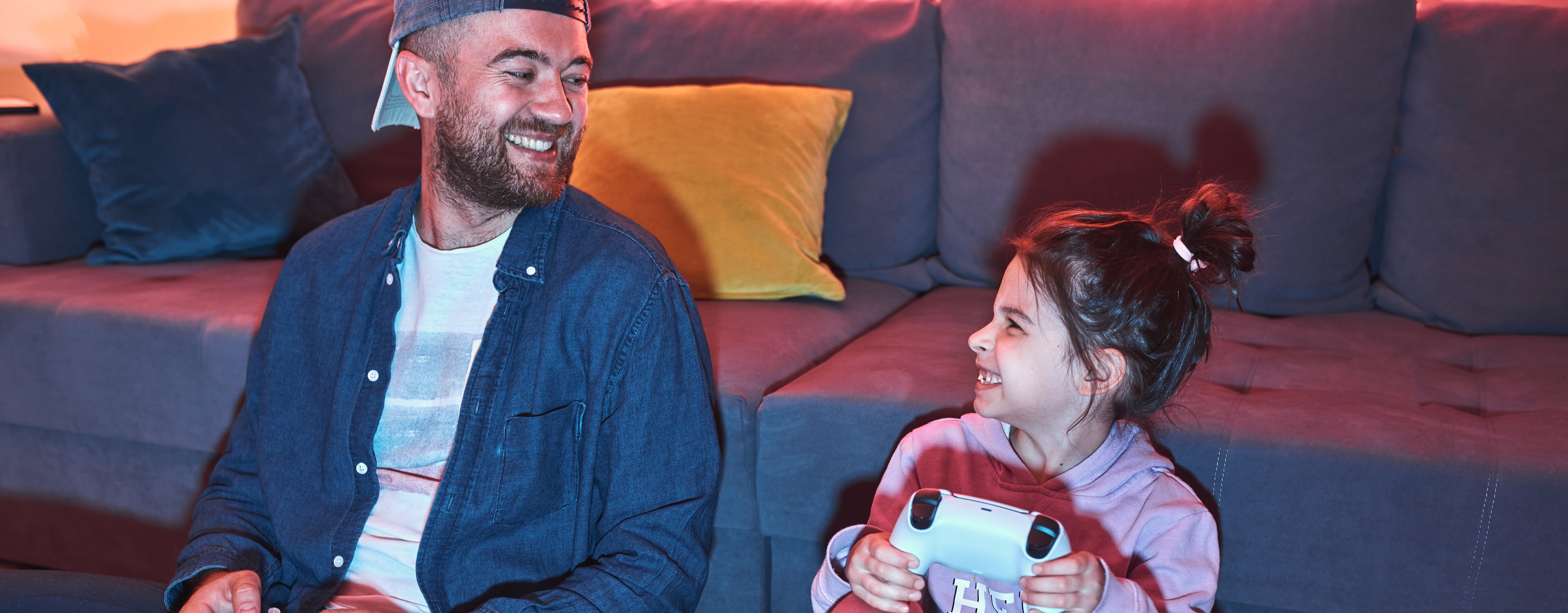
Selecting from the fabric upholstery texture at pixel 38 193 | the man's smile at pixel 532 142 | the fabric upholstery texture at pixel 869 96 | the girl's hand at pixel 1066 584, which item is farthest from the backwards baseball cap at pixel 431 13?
the fabric upholstery texture at pixel 38 193

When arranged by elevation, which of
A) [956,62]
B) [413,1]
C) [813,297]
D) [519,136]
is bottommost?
[813,297]

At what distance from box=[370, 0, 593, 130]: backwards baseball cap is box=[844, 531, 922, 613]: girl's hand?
645 millimetres

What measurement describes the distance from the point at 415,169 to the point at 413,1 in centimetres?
123

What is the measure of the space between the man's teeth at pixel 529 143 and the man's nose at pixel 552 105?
0.08ft

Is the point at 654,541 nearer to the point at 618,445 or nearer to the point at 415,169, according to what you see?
the point at 618,445

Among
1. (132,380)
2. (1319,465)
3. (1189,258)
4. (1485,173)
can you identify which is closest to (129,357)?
(132,380)

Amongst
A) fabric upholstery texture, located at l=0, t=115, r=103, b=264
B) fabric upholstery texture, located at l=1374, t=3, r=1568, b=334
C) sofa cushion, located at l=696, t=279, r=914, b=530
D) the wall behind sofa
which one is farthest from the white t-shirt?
the wall behind sofa

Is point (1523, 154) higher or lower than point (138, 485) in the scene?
higher

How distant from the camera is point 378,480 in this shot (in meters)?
1.10

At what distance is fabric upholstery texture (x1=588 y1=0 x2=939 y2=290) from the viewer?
2.01 m

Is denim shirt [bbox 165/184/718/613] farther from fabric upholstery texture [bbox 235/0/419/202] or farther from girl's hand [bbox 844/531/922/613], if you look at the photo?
fabric upholstery texture [bbox 235/0/419/202]

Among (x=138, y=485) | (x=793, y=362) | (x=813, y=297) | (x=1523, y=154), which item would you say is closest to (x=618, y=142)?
(x=813, y=297)

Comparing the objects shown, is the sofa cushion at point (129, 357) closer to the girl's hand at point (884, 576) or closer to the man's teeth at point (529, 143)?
the man's teeth at point (529, 143)

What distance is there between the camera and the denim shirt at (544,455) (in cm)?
102
